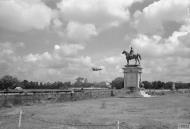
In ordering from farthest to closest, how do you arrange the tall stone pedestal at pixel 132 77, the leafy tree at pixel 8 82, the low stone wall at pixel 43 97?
the leafy tree at pixel 8 82
the tall stone pedestal at pixel 132 77
the low stone wall at pixel 43 97

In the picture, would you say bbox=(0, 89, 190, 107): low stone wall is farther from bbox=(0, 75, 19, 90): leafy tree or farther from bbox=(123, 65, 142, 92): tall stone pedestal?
bbox=(0, 75, 19, 90): leafy tree

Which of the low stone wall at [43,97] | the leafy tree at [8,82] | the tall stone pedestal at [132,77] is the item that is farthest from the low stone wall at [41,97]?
the leafy tree at [8,82]

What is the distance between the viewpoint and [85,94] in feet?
152

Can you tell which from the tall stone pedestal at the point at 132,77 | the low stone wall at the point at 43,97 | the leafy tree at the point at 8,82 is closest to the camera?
the low stone wall at the point at 43,97

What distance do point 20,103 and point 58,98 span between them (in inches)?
300

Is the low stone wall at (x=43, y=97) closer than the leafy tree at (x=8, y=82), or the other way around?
the low stone wall at (x=43, y=97)

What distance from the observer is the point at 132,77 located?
186ft

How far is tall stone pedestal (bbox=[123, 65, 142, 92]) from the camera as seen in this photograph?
56031 millimetres

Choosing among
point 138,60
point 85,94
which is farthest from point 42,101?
point 138,60

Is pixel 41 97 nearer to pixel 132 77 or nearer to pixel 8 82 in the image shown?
pixel 132 77

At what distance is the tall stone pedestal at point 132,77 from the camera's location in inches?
2206

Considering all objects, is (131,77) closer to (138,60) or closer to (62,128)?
(138,60)

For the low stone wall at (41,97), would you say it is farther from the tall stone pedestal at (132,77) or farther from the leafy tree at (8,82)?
the leafy tree at (8,82)

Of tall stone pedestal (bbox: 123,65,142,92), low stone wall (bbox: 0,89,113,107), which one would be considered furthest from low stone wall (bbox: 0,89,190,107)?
tall stone pedestal (bbox: 123,65,142,92)
